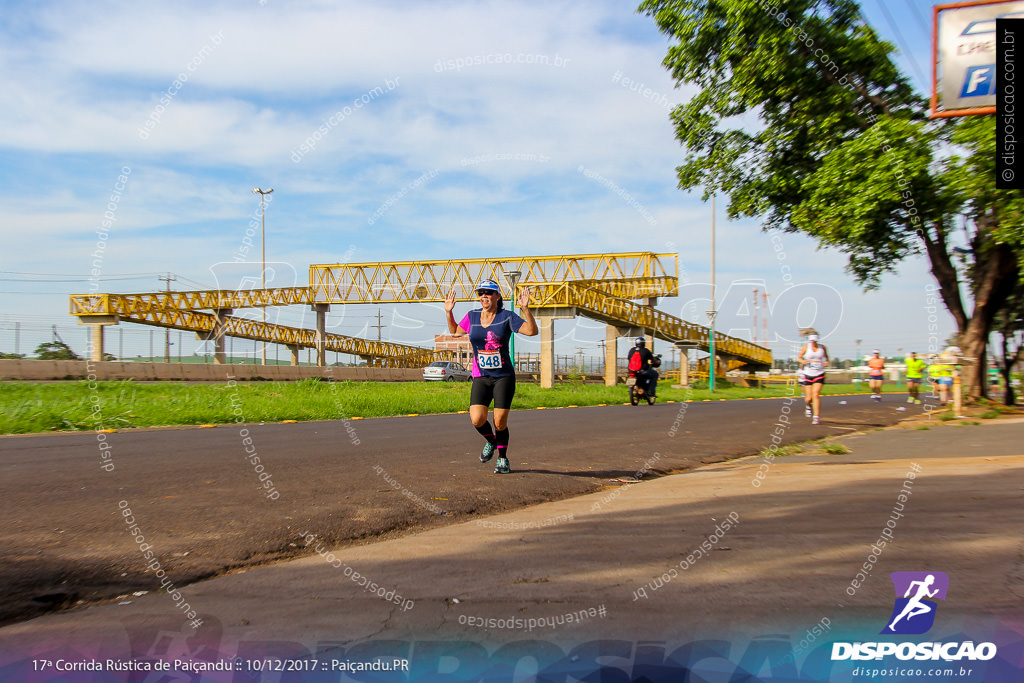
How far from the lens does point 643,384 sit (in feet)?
78.8

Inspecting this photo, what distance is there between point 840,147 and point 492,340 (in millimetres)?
10526

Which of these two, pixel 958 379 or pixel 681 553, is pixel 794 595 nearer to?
pixel 681 553

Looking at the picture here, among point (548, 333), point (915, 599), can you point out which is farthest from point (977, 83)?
point (548, 333)

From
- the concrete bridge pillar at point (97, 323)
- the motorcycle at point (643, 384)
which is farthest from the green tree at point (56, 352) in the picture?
the motorcycle at point (643, 384)

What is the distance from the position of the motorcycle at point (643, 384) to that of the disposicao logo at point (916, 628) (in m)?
20.8

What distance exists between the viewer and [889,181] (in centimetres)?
1339

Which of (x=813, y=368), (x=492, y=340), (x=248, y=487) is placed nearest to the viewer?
(x=248, y=487)

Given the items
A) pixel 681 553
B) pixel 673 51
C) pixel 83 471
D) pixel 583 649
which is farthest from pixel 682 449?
pixel 673 51

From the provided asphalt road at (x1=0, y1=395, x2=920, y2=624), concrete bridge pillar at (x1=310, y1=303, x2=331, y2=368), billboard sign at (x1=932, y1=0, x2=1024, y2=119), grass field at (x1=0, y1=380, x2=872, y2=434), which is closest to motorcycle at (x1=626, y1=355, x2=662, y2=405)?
grass field at (x1=0, y1=380, x2=872, y2=434)

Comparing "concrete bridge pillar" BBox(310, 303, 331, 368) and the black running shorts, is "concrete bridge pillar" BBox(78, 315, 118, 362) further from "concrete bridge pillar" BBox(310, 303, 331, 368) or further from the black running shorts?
the black running shorts

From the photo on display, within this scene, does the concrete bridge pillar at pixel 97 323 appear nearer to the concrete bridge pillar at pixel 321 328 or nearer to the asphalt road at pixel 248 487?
the concrete bridge pillar at pixel 321 328

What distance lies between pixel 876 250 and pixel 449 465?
36.9ft

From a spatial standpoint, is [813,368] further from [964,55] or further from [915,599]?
[915,599]

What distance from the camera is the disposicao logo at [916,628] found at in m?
2.56
